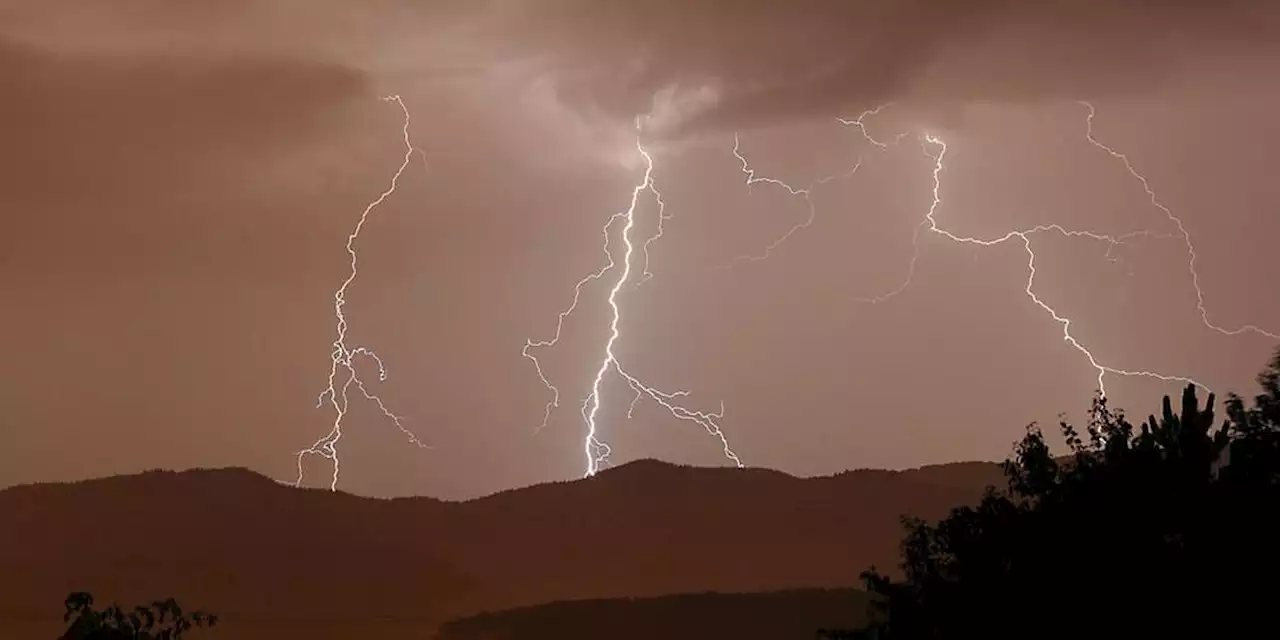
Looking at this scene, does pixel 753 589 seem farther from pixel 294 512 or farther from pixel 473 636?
pixel 294 512

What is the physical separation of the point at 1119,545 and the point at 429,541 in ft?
250

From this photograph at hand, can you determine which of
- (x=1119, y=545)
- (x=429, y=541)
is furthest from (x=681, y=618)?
(x=1119, y=545)

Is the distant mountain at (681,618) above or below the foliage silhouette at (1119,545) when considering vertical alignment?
above

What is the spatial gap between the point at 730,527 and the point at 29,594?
3945 centimetres

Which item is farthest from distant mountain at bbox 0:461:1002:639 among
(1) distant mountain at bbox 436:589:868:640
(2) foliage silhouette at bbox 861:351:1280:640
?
(2) foliage silhouette at bbox 861:351:1280:640

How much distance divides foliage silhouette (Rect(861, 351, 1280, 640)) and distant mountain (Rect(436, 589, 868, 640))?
A: 137 feet

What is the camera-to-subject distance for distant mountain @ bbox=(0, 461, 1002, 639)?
70688 millimetres

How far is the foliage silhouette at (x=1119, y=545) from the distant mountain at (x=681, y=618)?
137ft

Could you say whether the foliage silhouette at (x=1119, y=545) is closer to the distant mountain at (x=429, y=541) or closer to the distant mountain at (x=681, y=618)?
the distant mountain at (x=681, y=618)

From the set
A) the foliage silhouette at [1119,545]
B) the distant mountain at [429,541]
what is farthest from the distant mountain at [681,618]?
the foliage silhouette at [1119,545]

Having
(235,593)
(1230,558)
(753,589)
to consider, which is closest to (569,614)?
(753,589)

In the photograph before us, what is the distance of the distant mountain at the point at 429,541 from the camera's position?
70.7 meters

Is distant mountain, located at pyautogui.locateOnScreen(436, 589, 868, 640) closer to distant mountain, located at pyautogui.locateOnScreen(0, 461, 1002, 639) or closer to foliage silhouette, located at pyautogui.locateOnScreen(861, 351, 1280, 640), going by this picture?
distant mountain, located at pyautogui.locateOnScreen(0, 461, 1002, 639)

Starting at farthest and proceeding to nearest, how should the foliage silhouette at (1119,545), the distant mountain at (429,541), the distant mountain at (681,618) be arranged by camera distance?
the distant mountain at (429,541) → the distant mountain at (681,618) → the foliage silhouette at (1119,545)
